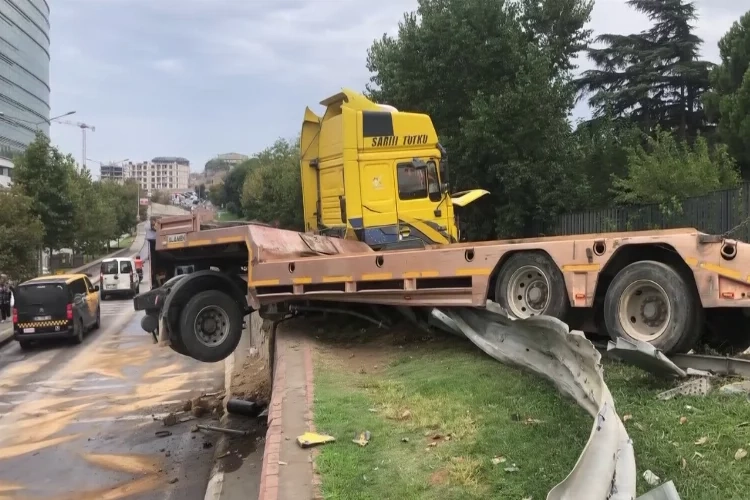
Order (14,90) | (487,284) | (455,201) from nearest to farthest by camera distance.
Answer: (487,284)
(455,201)
(14,90)

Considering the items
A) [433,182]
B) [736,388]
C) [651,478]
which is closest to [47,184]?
[433,182]

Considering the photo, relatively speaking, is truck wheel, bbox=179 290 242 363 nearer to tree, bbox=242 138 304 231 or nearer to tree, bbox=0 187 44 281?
tree, bbox=0 187 44 281

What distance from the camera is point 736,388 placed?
16.1ft

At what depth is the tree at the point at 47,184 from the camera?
31875 mm

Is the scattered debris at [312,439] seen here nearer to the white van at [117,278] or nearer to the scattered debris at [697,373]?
the scattered debris at [697,373]

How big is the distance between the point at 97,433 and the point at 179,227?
3.64 meters

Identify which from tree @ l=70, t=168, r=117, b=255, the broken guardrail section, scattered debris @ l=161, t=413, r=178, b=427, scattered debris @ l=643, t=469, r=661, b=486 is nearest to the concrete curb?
scattered debris @ l=161, t=413, r=178, b=427

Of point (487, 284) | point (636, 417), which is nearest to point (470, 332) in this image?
point (487, 284)

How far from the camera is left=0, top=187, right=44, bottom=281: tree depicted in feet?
74.7

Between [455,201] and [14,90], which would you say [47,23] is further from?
[455,201]

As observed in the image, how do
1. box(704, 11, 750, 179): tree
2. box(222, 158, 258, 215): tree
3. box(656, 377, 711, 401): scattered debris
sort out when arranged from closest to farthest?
box(656, 377, 711, 401): scattered debris < box(704, 11, 750, 179): tree < box(222, 158, 258, 215): tree

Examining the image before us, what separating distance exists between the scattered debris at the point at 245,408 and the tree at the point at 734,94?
1881 centimetres

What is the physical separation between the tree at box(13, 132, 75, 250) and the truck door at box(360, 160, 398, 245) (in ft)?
82.9

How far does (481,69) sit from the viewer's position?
71.2ft
